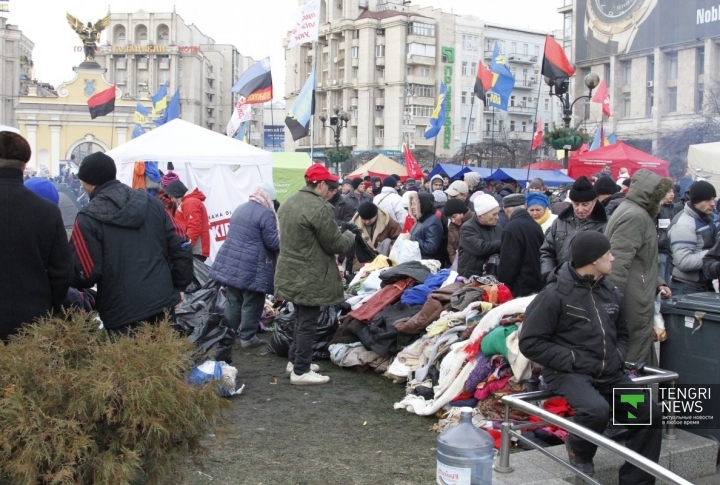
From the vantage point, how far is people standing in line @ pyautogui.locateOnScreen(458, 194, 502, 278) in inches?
277

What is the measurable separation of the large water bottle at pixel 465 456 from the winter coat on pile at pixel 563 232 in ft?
8.87

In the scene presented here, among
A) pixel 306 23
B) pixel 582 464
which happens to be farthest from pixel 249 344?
pixel 306 23

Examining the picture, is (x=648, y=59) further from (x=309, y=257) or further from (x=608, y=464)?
(x=608, y=464)

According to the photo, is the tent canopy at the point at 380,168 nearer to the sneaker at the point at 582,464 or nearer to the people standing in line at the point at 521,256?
the people standing in line at the point at 521,256

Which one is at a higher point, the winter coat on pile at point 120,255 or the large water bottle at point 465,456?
the winter coat on pile at point 120,255

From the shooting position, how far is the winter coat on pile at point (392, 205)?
11156 millimetres

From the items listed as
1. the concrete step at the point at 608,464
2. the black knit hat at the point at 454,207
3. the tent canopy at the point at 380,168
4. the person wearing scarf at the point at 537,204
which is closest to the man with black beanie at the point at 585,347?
the concrete step at the point at 608,464

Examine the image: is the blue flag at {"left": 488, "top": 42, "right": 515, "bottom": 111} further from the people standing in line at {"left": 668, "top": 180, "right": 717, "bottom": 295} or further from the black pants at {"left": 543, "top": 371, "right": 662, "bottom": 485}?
the black pants at {"left": 543, "top": 371, "right": 662, "bottom": 485}

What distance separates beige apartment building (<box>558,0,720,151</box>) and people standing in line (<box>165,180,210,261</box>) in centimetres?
4559

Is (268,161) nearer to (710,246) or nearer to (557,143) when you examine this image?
(710,246)

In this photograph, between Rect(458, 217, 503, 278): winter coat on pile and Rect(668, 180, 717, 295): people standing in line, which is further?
Rect(458, 217, 503, 278): winter coat on pile

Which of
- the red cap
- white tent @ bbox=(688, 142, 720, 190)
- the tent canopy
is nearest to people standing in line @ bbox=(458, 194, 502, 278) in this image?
the red cap

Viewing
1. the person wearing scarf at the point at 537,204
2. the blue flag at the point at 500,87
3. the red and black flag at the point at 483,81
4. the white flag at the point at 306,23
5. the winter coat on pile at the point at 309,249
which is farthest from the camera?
the red and black flag at the point at 483,81

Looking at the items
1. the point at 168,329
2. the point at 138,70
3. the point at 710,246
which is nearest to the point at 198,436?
the point at 168,329
